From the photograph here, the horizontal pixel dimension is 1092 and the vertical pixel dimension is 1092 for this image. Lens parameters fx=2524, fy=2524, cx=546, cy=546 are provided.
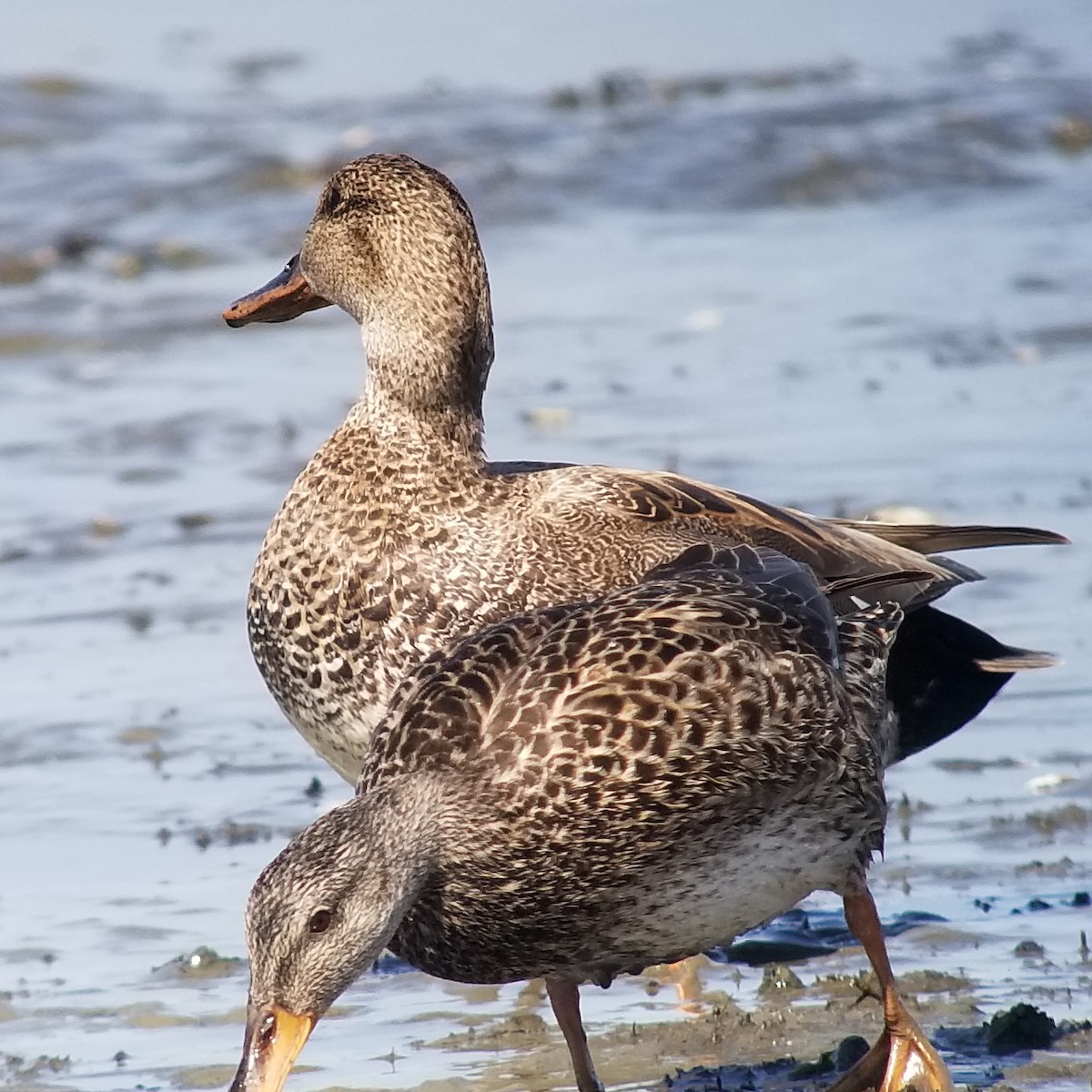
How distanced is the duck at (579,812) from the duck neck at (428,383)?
1148mm

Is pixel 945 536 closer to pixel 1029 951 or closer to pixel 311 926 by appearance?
pixel 1029 951

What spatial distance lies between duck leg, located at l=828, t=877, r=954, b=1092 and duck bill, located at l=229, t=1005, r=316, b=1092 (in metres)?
1.24

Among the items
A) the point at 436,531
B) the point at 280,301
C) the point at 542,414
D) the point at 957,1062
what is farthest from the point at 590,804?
the point at 542,414

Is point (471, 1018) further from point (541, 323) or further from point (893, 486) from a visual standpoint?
point (541, 323)

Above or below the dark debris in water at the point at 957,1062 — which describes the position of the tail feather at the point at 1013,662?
above

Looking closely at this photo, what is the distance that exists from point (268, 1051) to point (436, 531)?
1.72m

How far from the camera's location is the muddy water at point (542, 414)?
5.35 meters

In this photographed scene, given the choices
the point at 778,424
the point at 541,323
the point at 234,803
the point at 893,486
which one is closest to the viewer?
the point at 234,803

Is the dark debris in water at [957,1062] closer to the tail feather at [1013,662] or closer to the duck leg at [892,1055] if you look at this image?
the duck leg at [892,1055]

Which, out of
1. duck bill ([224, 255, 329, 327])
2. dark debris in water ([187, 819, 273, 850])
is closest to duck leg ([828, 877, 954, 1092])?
dark debris in water ([187, 819, 273, 850])

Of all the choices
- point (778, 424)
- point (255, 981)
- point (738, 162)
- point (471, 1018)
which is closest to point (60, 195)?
point (738, 162)

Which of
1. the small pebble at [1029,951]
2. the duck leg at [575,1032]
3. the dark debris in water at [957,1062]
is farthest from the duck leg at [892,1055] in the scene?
the small pebble at [1029,951]

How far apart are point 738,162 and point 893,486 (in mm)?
5555

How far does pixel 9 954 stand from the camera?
18.3 ft
